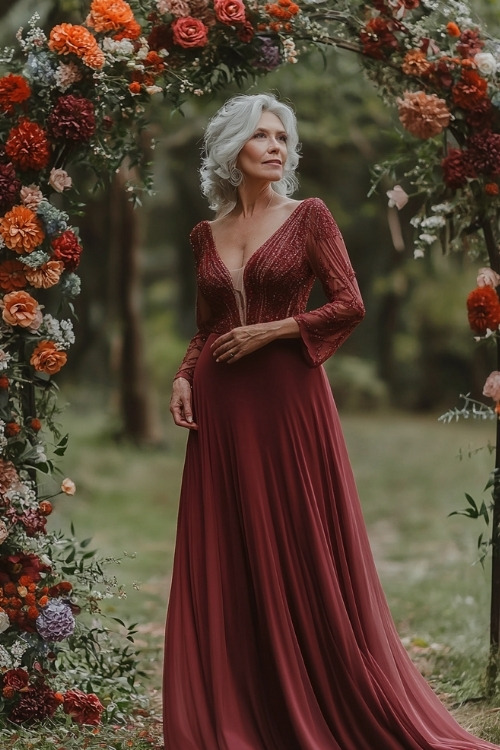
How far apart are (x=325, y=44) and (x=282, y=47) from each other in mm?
242

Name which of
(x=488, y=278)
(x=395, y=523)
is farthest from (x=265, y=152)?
(x=395, y=523)

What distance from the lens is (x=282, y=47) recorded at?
466cm

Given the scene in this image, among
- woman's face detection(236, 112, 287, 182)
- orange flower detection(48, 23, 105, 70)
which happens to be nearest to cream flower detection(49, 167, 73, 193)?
orange flower detection(48, 23, 105, 70)

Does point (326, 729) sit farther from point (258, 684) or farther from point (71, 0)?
point (71, 0)

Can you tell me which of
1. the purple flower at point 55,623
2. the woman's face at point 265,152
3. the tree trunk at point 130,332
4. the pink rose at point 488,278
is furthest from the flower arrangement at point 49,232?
the tree trunk at point 130,332

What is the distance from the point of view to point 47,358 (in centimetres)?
433

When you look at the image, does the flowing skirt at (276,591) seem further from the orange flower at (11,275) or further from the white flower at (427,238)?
the white flower at (427,238)

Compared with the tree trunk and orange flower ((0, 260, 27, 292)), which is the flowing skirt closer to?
orange flower ((0, 260, 27, 292))

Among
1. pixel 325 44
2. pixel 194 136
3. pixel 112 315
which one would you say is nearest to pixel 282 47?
pixel 325 44

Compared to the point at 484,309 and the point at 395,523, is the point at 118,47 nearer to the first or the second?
the point at 484,309

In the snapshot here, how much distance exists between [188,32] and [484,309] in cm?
166

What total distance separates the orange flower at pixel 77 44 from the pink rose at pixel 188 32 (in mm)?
321

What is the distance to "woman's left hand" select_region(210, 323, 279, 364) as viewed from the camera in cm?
387

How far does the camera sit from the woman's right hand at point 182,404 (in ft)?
13.5
